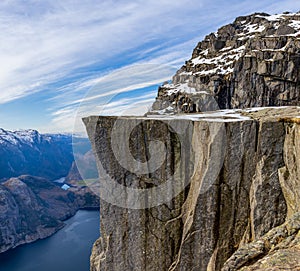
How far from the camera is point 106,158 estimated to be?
16.6 m

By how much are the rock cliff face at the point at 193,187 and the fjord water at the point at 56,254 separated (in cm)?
7367

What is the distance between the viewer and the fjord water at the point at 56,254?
86938mm

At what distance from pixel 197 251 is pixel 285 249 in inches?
321

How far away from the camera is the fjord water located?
86.9 metres

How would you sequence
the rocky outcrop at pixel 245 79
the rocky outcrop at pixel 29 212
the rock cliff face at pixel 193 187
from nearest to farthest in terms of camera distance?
the rock cliff face at pixel 193 187, the rocky outcrop at pixel 245 79, the rocky outcrop at pixel 29 212

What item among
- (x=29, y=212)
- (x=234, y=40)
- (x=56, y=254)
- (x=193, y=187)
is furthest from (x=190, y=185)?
(x=29, y=212)

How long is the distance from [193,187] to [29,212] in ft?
587

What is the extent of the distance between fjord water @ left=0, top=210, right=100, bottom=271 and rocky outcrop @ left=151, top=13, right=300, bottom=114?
5731cm

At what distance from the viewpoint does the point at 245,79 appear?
68562 millimetres

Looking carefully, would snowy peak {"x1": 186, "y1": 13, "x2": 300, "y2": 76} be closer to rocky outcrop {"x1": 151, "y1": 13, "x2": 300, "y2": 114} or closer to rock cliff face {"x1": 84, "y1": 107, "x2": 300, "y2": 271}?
rocky outcrop {"x1": 151, "y1": 13, "x2": 300, "y2": 114}

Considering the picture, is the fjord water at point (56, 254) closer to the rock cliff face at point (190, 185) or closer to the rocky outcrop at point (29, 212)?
the rocky outcrop at point (29, 212)

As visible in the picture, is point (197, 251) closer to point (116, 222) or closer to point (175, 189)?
point (175, 189)

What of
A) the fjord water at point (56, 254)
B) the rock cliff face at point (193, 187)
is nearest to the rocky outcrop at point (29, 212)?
the fjord water at point (56, 254)

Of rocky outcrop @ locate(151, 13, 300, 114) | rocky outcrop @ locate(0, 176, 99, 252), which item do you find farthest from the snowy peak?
rocky outcrop @ locate(0, 176, 99, 252)
